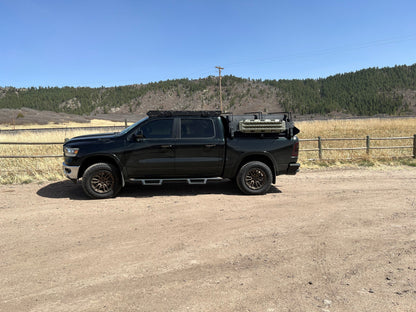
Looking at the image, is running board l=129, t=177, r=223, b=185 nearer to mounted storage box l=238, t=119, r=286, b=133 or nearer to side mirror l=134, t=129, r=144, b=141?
side mirror l=134, t=129, r=144, b=141

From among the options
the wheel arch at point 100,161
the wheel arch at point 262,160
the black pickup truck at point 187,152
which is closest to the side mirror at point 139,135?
the black pickup truck at point 187,152

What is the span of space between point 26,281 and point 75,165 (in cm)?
365

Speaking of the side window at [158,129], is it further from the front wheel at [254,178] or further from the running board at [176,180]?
the front wheel at [254,178]

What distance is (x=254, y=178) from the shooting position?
6898mm

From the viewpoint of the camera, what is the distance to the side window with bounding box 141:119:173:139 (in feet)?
A: 21.8

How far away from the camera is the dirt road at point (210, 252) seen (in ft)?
9.27

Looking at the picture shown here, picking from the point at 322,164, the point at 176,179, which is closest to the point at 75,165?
the point at 176,179

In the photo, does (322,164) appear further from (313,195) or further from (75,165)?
(75,165)

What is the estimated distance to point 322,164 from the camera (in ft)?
36.4

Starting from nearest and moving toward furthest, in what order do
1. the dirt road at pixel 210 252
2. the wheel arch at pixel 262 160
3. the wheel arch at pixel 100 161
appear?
the dirt road at pixel 210 252
the wheel arch at pixel 100 161
the wheel arch at pixel 262 160

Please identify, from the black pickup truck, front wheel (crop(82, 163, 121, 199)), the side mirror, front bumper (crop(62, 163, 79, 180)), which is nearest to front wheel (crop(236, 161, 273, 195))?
the black pickup truck

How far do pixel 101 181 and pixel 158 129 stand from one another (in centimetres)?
173

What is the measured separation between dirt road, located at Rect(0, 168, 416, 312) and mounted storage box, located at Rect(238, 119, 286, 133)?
1553 millimetres

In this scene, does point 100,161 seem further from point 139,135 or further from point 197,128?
point 197,128
